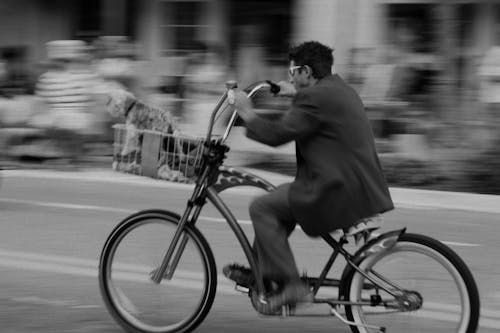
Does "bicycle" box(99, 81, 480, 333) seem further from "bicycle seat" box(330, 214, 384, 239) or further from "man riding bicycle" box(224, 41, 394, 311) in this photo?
"man riding bicycle" box(224, 41, 394, 311)

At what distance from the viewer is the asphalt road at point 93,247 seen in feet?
20.0

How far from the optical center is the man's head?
516cm

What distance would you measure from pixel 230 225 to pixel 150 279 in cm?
56

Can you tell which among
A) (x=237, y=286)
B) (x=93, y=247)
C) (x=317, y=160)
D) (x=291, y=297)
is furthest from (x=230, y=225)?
(x=93, y=247)

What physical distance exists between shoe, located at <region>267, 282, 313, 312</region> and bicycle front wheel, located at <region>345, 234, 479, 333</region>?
0.67ft

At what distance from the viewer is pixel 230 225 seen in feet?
17.7

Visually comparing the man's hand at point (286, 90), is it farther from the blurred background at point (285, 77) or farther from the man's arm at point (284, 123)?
the blurred background at point (285, 77)

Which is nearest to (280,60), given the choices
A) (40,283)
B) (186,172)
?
(40,283)

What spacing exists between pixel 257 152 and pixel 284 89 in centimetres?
892

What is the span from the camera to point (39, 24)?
2100 cm

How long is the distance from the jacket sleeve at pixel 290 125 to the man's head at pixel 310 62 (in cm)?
14

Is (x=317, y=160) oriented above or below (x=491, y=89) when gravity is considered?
above

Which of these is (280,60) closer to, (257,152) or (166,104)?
(166,104)

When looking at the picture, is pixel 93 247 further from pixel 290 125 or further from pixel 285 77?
pixel 285 77
